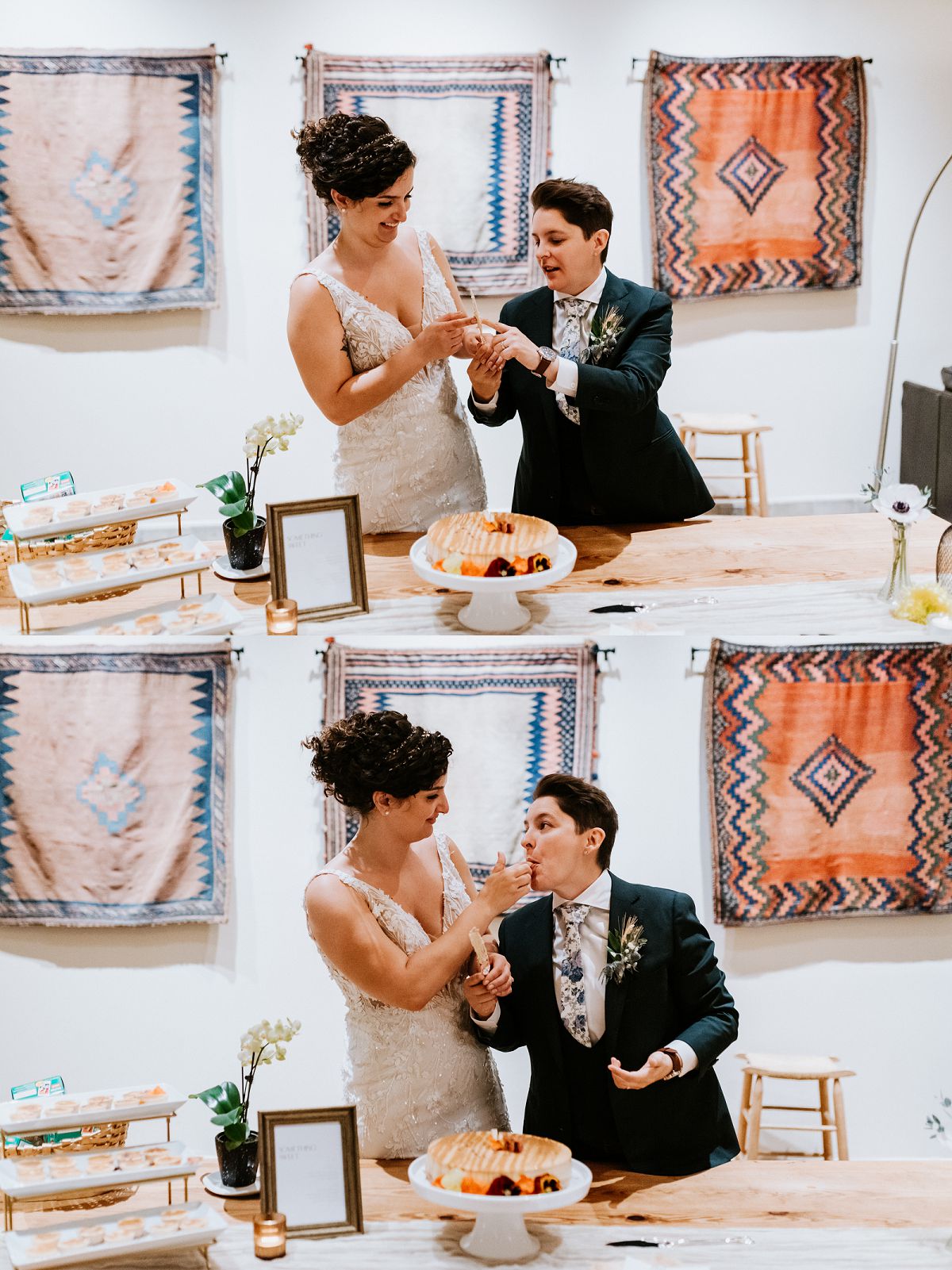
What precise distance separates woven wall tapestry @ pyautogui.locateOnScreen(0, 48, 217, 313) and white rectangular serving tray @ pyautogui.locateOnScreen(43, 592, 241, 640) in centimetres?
327

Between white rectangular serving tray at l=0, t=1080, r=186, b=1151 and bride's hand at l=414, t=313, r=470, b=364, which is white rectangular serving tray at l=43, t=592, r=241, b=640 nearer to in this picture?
bride's hand at l=414, t=313, r=470, b=364

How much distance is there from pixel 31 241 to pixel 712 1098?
4.12 meters

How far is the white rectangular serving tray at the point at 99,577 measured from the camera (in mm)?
2178

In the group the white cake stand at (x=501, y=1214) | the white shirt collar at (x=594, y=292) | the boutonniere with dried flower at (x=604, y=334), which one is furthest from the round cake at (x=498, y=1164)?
the white shirt collar at (x=594, y=292)

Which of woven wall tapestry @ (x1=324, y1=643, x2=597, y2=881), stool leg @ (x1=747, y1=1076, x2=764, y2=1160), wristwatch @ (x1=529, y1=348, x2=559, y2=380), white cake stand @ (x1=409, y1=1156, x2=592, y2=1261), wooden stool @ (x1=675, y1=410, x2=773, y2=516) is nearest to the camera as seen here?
white cake stand @ (x1=409, y1=1156, x2=592, y2=1261)

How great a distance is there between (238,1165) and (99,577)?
112 centimetres

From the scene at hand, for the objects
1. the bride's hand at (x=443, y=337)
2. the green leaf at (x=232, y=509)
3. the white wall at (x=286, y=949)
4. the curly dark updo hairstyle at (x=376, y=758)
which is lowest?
the white wall at (x=286, y=949)

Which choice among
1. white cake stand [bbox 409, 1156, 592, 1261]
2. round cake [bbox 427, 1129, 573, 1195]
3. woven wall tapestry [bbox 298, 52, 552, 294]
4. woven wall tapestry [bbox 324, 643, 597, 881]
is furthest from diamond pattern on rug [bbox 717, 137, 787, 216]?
white cake stand [bbox 409, 1156, 592, 1261]

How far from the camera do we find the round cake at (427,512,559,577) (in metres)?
2.17

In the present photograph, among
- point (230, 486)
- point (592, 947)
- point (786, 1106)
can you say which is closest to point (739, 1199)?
point (592, 947)

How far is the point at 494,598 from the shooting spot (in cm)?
216

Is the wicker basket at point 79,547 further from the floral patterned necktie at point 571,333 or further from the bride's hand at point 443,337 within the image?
the floral patterned necktie at point 571,333

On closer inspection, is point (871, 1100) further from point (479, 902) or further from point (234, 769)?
point (479, 902)

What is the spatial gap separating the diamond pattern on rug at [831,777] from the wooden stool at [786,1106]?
0.81m
